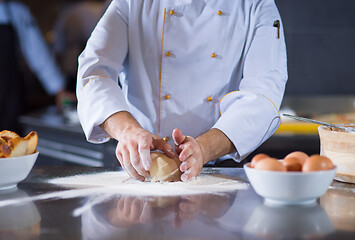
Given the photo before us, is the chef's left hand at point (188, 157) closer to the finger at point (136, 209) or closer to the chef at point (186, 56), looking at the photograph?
the finger at point (136, 209)

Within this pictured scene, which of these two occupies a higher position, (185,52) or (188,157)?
(185,52)

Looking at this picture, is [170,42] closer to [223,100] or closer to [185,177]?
[223,100]

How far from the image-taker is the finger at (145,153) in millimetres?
1181

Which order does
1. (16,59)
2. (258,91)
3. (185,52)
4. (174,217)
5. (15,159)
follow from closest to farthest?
(174,217) → (15,159) → (258,91) → (185,52) → (16,59)

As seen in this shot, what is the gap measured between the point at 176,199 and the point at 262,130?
462mm

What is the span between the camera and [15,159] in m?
1.16

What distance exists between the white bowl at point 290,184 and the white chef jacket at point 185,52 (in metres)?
0.56

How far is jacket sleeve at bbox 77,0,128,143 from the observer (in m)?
1.40

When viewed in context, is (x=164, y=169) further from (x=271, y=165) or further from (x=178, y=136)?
(x=271, y=165)

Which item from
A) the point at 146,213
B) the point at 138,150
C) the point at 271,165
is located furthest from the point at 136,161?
the point at 271,165

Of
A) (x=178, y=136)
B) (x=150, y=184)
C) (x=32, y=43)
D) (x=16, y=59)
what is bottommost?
(x=16, y=59)

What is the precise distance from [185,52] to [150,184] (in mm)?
571

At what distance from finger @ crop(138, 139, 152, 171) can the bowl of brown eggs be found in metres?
0.27

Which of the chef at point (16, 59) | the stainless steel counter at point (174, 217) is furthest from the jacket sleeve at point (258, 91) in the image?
the chef at point (16, 59)
